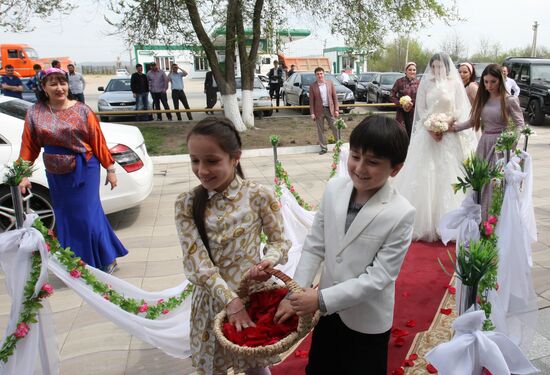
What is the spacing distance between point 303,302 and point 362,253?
1.00 ft

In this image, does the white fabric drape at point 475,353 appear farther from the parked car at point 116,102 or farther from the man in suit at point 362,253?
the parked car at point 116,102

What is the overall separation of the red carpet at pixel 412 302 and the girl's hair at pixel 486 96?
1.39 m

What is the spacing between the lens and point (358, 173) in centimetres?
177

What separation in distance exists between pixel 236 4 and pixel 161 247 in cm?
865

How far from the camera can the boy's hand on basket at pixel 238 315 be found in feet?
5.89

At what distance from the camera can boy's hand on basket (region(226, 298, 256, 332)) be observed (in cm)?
180

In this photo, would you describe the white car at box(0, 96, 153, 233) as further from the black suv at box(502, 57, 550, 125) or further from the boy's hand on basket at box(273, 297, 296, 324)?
the black suv at box(502, 57, 550, 125)

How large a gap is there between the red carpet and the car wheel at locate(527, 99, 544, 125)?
1108 centimetres

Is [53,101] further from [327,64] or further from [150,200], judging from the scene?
[327,64]

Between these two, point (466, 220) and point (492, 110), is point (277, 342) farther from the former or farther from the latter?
point (492, 110)

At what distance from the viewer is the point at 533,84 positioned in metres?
14.3

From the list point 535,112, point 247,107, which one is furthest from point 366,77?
point 247,107

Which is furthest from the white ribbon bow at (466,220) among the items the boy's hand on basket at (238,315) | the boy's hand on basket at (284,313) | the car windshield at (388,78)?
the car windshield at (388,78)

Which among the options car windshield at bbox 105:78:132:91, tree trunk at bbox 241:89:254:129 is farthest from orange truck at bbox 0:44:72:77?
tree trunk at bbox 241:89:254:129
